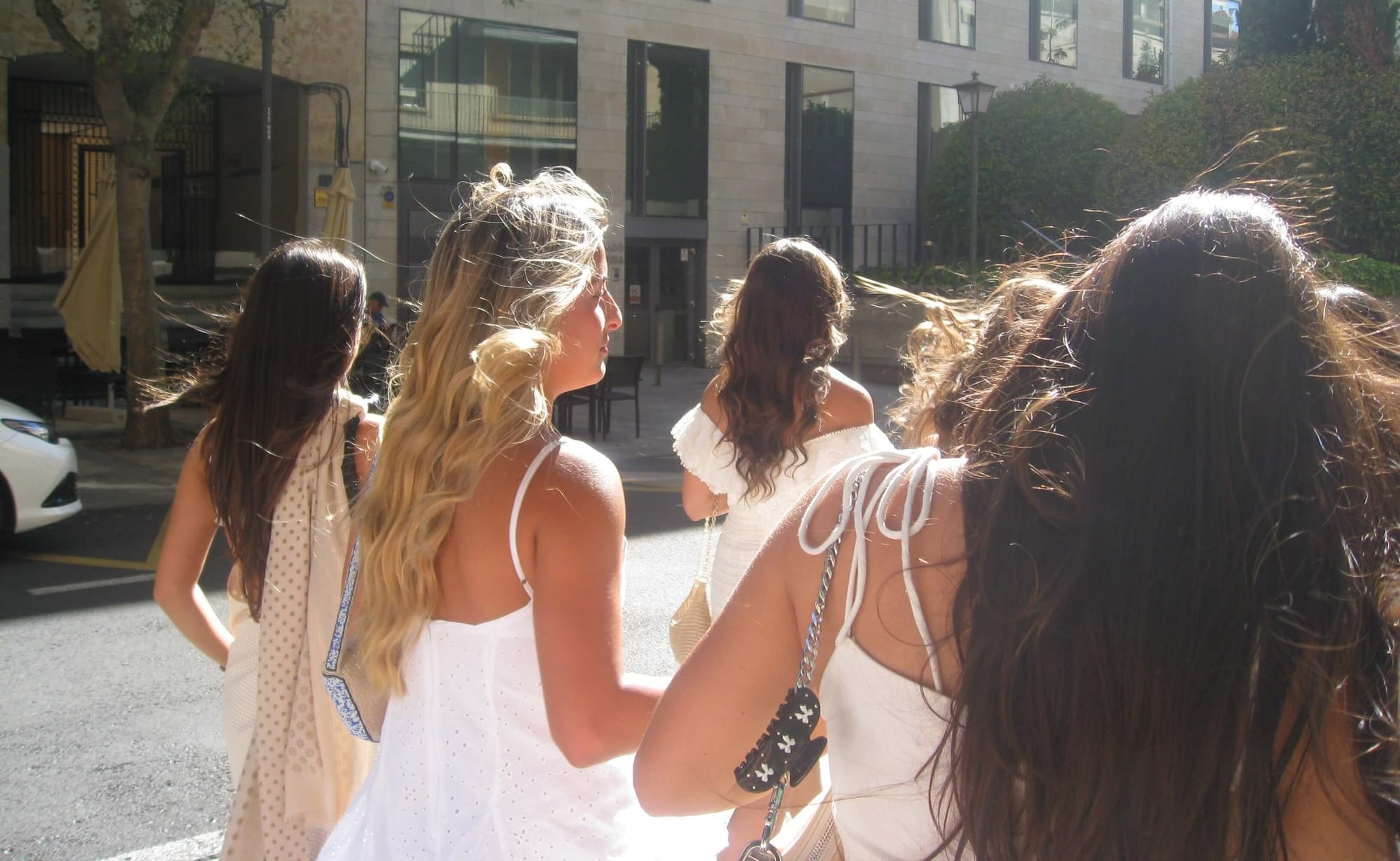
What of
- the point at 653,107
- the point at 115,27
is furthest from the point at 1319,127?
the point at 115,27

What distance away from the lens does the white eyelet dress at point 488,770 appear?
1.75 m

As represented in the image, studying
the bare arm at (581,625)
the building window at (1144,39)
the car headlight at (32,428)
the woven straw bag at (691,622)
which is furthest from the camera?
the building window at (1144,39)

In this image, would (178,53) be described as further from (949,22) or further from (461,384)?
(949,22)

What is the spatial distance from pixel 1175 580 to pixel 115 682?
541 cm

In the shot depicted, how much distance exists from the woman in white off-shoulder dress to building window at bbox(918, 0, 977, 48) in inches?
937

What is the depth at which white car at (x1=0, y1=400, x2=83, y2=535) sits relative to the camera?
763cm

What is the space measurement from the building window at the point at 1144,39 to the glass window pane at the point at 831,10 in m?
8.67

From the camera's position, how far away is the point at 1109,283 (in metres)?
1.17

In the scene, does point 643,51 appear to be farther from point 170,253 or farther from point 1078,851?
point 1078,851

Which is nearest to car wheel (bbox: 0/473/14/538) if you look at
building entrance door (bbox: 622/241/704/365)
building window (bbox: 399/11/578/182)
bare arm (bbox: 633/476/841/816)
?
bare arm (bbox: 633/476/841/816)

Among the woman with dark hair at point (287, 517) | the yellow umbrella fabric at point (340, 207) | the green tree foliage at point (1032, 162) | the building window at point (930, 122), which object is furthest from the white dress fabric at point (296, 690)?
the building window at point (930, 122)

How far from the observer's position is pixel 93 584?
718cm

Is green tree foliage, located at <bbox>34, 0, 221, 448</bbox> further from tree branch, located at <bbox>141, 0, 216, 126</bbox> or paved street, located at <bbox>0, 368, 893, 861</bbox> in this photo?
paved street, located at <bbox>0, 368, 893, 861</bbox>

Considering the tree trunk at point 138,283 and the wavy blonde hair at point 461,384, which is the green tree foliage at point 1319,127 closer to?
the tree trunk at point 138,283
